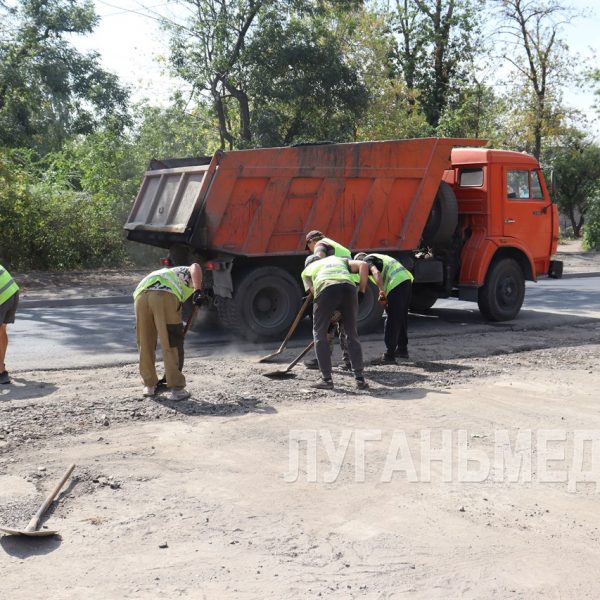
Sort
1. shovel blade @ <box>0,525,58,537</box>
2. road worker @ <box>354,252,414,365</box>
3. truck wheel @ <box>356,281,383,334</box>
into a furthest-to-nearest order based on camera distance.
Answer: truck wheel @ <box>356,281,383,334</box> → road worker @ <box>354,252,414,365</box> → shovel blade @ <box>0,525,58,537</box>

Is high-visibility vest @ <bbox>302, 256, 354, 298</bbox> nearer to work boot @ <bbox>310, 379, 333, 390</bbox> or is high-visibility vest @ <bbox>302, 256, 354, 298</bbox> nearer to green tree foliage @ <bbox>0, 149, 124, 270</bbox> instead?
work boot @ <bbox>310, 379, 333, 390</bbox>

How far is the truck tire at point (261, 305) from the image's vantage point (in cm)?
1065

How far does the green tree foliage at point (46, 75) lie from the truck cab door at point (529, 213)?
11427 millimetres

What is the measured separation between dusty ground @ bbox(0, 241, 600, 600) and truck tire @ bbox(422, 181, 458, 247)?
163 inches

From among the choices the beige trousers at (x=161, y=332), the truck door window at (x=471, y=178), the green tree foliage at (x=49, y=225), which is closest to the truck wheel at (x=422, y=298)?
the truck door window at (x=471, y=178)

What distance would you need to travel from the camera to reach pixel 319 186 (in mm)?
10828

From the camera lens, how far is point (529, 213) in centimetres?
1258

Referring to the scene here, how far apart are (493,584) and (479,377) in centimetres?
468

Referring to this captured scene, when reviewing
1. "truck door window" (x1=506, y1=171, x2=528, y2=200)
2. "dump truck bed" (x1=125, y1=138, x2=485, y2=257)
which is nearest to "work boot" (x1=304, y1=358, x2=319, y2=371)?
"dump truck bed" (x1=125, y1=138, x2=485, y2=257)

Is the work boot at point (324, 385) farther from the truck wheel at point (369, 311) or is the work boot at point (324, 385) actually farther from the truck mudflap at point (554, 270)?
the truck mudflap at point (554, 270)

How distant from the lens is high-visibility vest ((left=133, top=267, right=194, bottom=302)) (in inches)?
296

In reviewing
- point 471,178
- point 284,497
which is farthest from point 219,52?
point 284,497

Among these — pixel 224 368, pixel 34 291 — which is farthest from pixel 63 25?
pixel 224 368

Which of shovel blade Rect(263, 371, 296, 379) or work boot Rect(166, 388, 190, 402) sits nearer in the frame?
work boot Rect(166, 388, 190, 402)
